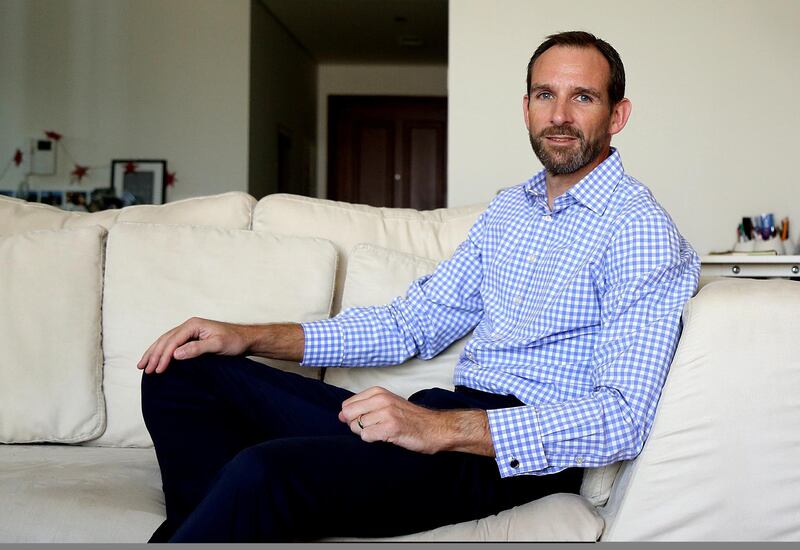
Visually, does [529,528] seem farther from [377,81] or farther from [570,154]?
[377,81]

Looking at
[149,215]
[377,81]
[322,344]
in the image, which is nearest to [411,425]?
[322,344]

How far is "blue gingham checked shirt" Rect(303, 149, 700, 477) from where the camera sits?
1.26 metres

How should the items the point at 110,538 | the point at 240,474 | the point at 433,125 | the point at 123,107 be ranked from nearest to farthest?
1. the point at 240,474
2. the point at 110,538
3. the point at 123,107
4. the point at 433,125

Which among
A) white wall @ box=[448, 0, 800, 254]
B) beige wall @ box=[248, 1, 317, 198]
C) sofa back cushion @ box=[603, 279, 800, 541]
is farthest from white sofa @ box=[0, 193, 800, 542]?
beige wall @ box=[248, 1, 317, 198]

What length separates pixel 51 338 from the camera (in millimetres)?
1876

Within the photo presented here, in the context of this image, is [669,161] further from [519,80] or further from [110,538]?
[110,538]

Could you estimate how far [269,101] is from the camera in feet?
22.3

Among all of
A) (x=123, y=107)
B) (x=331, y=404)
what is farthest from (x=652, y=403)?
(x=123, y=107)

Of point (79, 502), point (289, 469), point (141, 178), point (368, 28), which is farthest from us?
point (368, 28)

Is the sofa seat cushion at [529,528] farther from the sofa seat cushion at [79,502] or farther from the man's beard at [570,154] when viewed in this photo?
the man's beard at [570,154]

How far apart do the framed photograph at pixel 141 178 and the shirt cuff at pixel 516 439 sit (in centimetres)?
522

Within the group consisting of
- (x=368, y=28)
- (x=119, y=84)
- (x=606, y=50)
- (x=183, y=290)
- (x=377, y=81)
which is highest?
(x=368, y=28)

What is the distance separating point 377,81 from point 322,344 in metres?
7.20

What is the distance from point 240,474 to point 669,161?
2972 mm
